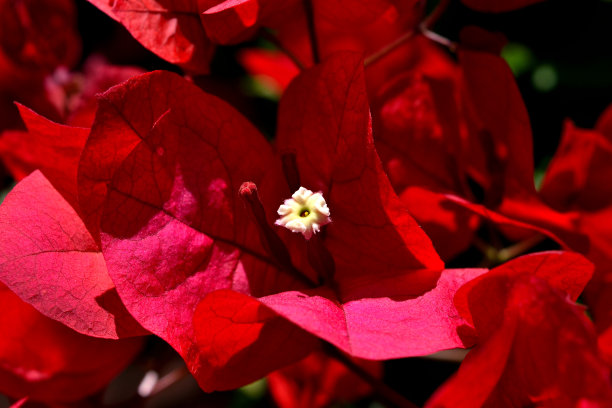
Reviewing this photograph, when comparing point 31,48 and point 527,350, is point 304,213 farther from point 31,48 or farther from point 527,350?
point 31,48

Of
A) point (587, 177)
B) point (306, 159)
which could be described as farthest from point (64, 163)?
point (587, 177)

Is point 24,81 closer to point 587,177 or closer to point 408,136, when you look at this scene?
point 408,136

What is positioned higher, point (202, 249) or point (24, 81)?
point (202, 249)

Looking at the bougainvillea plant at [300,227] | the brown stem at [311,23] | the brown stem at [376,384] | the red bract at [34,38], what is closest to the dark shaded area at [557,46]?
the bougainvillea plant at [300,227]

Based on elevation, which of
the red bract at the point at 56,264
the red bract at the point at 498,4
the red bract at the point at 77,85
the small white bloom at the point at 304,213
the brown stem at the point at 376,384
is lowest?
the brown stem at the point at 376,384

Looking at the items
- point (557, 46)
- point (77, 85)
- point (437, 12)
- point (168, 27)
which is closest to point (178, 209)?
point (168, 27)

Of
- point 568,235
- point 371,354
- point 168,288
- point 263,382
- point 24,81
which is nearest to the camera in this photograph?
point 371,354

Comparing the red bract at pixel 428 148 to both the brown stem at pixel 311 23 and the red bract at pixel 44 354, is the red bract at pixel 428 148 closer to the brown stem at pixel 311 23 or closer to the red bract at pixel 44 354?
the brown stem at pixel 311 23
